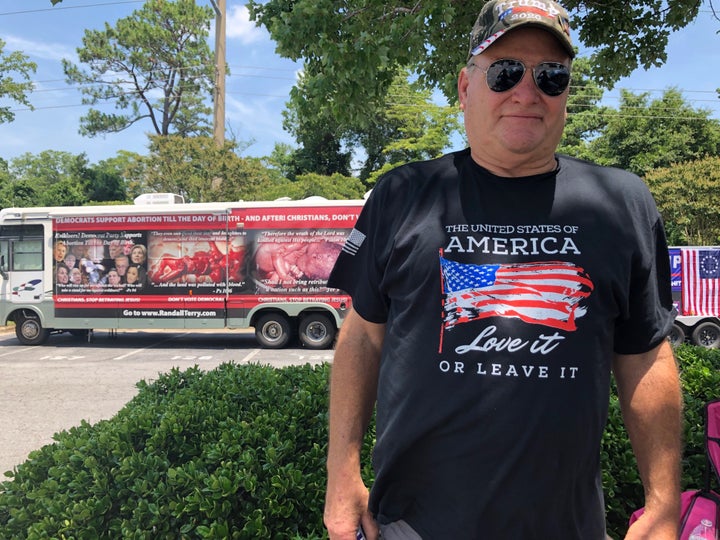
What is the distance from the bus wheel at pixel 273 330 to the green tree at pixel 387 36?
7952 millimetres

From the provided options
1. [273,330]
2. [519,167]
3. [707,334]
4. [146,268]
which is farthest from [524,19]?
[146,268]

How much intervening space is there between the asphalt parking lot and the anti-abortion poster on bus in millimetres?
1018

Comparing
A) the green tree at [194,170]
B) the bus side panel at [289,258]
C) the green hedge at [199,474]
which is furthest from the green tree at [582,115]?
the green hedge at [199,474]

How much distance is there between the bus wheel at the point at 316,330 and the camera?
11.6m

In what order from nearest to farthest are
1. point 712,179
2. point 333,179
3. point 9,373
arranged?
1. point 9,373
2. point 712,179
3. point 333,179

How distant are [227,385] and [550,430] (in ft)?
7.52

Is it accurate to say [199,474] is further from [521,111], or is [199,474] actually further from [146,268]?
[146,268]

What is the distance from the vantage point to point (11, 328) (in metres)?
15.2

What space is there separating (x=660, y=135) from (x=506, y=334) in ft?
89.7

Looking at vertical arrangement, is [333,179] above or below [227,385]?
above

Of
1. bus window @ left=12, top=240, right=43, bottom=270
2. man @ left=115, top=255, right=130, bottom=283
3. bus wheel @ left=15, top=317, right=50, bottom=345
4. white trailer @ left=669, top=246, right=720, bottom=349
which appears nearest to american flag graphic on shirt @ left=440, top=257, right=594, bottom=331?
white trailer @ left=669, top=246, right=720, bottom=349

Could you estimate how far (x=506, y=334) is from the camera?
122 cm

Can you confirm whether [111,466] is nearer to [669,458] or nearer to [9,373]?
[669,458]

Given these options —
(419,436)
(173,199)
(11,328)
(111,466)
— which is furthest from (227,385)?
(11,328)
